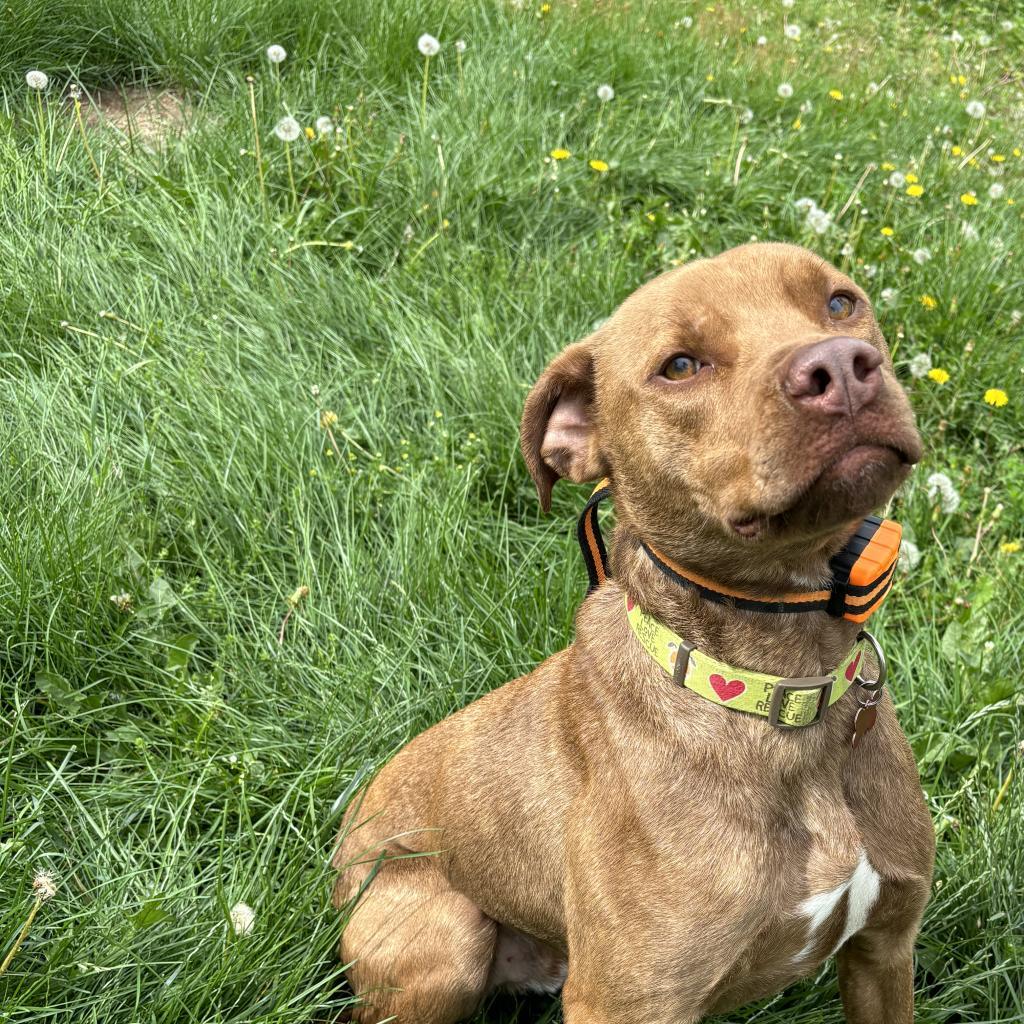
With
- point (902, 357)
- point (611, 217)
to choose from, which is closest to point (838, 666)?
point (902, 357)

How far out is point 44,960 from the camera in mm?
2742

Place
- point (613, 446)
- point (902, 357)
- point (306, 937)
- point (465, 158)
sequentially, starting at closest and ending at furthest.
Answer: point (613, 446) < point (306, 937) < point (902, 357) < point (465, 158)

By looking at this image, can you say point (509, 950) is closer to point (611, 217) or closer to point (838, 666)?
point (838, 666)

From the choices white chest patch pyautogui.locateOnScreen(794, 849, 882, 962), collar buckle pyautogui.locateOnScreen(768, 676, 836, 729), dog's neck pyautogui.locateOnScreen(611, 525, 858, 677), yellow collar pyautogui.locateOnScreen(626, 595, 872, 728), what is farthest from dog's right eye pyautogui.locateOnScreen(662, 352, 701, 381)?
white chest patch pyautogui.locateOnScreen(794, 849, 882, 962)

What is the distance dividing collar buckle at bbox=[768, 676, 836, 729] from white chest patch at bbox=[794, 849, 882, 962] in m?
0.31

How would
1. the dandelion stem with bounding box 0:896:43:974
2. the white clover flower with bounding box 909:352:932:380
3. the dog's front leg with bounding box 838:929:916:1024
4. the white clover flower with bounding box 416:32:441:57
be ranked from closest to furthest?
the dandelion stem with bounding box 0:896:43:974
the dog's front leg with bounding box 838:929:916:1024
the white clover flower with bounding box 909:352:932:380
the white clover flower with bounding box 416:32:441:57

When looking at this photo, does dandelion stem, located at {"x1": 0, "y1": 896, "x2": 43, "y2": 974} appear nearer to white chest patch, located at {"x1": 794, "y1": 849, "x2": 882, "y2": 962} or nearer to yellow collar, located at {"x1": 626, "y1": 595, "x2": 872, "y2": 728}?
yellow collar, located at {"x1": 626, "y1": 595, "x2": 872, "y2": 728}

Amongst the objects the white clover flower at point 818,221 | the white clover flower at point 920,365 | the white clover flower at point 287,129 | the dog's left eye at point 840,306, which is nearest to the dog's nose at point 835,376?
the dog's left eye at point 840,306

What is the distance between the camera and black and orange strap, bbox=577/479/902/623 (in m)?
2.34

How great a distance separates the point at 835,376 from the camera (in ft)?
6.75

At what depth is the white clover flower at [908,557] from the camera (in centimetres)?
401

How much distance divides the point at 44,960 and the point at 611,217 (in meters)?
3.94

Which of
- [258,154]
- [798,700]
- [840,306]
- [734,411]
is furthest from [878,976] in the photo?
[258,154]

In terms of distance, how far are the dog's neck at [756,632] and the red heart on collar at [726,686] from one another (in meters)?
0.04
